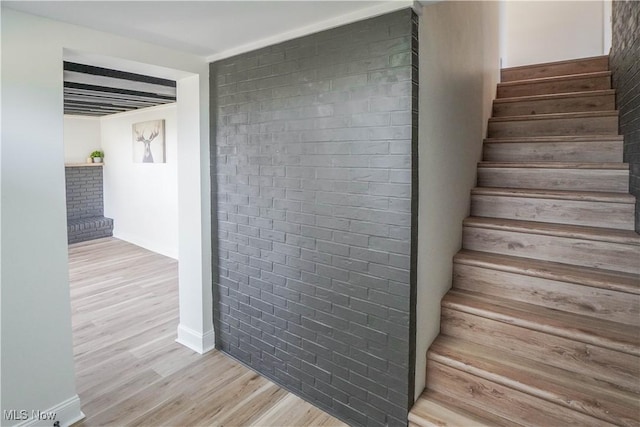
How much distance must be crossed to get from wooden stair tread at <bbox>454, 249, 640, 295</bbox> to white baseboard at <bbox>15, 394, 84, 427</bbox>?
234 cm

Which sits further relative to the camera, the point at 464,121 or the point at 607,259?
the point at 464,121

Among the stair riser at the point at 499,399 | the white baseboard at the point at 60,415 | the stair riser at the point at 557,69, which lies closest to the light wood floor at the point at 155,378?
the white baseboard at the point at 60,415

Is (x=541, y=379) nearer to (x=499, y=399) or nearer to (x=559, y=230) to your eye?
(x=499, y=399)

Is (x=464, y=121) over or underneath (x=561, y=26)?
underneath

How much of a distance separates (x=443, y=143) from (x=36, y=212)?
214 centimetres

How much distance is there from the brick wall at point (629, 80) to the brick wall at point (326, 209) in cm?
152

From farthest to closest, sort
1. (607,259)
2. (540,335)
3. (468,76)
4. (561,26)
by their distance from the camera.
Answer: (561,26) < (468,76) < (607,259) < (540,335)

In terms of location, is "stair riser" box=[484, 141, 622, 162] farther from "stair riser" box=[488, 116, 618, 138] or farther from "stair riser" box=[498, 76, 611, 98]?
"stair riser" box=[498, 76, 611, 98]

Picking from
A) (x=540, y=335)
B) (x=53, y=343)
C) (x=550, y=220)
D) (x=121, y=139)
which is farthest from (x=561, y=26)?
(x=121, y=139)

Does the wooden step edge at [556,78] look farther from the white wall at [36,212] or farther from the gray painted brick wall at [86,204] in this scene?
the gray painted brick wall at [86,204]

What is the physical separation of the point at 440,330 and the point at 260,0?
6.53ft

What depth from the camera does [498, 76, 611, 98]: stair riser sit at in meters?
3.18

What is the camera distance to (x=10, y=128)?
1734 millimetres

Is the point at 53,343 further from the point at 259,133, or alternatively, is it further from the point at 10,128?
the point at 259,133
